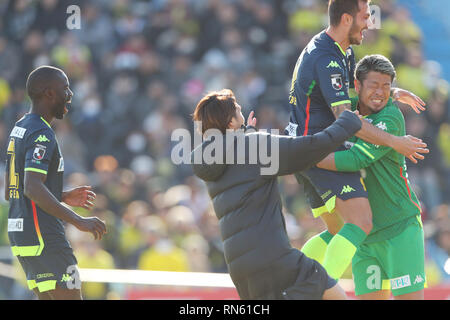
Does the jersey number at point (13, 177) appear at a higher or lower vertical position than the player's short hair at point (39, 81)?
lower

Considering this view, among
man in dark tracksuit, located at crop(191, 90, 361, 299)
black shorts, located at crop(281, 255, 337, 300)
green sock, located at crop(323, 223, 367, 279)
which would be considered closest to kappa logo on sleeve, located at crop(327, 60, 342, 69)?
man in dark tracksuit, located at crop(191, 90, 361, 299)

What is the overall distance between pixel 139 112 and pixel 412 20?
15.5ft

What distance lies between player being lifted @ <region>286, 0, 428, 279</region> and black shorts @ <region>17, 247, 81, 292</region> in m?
1.60

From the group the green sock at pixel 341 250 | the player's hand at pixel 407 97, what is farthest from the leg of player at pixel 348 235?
the player's hand at pixel 407 97

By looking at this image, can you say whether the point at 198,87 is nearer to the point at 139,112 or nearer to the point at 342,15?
the point at 139,112

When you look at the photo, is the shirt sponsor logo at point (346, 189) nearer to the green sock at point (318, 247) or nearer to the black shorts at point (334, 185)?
the black shorts at point (334, 185)

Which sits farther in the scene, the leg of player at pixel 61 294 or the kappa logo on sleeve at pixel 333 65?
the kappa logo on sleeve at pixel 333 65

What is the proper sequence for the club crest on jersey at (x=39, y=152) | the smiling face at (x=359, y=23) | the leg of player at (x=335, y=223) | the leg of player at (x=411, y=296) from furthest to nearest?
the leg of player at (x=335, y=223) → the smiling face at (x=359, y=23) → the leg of player at (x=411, y=296) → the club crest on jersey at (x=39, y=152)

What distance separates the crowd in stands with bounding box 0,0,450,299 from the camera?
9289 mm

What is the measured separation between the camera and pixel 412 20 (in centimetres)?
1236

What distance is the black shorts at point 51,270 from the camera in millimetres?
4797

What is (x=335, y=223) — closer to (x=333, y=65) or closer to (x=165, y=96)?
(x=333, y=65)

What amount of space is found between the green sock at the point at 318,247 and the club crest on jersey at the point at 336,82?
105 centimetres
